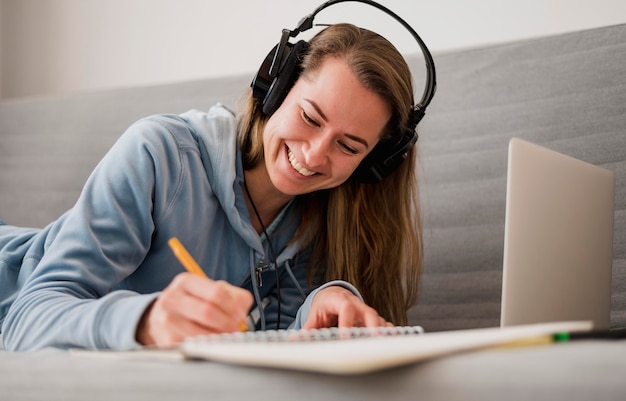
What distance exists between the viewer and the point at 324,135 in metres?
1.08

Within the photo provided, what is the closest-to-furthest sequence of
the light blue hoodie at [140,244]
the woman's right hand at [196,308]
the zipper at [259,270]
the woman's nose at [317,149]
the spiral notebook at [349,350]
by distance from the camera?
1. the spiral notebook at [349,350]
2. the woman's right hand at [196,308]
3. the light blue hoodie at [140,244]
4. the woman's nose at [317,149]
5. the zipper at [259,270]

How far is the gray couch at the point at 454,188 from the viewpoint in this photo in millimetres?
488

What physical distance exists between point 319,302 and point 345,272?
1.01ft

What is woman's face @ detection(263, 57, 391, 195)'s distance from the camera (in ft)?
3.52

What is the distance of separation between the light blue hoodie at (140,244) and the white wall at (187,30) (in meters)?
0.63

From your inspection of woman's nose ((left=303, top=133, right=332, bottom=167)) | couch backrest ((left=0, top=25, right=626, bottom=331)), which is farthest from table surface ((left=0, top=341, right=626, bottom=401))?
couch backrest ((left=0, top=25, right=626, bottom=331))

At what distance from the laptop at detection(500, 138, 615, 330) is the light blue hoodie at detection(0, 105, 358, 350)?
0.29 meters

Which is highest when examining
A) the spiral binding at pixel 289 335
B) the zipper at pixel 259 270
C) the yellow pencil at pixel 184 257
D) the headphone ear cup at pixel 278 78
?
the headphone ear cup at pixel 278 78

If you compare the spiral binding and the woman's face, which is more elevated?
the woman's face

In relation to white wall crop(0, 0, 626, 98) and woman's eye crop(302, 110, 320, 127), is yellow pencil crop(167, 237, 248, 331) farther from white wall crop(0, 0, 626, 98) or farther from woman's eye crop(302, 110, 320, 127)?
white wall crop(0, 0, 626, 98)

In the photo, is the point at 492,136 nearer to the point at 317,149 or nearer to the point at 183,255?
the point at 317,149

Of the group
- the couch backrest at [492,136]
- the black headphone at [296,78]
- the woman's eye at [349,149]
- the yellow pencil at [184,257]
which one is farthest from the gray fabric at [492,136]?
the yellow pencil at [184,257]

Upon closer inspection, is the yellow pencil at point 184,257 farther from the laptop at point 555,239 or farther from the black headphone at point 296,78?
the black headphone at point 296,78

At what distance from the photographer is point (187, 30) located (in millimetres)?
1970
